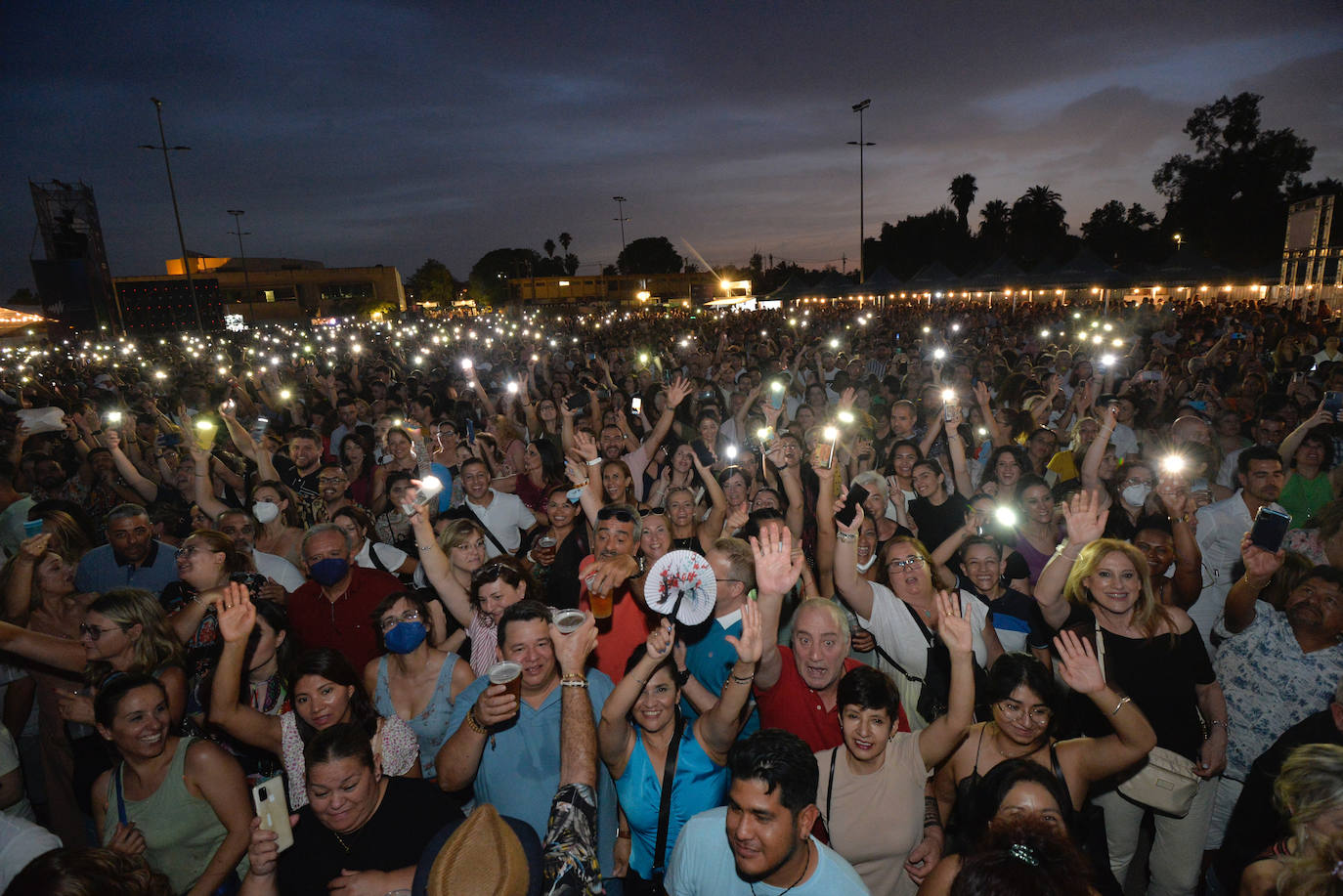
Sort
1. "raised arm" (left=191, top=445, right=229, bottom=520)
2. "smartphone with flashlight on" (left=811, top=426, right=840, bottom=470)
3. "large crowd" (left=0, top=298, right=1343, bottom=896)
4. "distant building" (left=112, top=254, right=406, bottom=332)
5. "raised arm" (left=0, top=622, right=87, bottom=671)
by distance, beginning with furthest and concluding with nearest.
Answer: "distant building" (left=112, top=254, right=406, bottom=332) → "raised arm" (left=191, top=445, right=229, bottom=520) → "smartphone with flashlight on" (left=811, top=426, right=840, bottom=470) → "raised arm" (left=0, top=622, right=87, bottom=671) → "large crowd" (left=0, top=298, right=1343, bottom=896)

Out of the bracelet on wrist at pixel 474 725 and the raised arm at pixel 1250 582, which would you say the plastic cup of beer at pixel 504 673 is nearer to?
the bracelet on wrist at pixel 474 725

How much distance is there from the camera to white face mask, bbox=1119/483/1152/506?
16.7ft

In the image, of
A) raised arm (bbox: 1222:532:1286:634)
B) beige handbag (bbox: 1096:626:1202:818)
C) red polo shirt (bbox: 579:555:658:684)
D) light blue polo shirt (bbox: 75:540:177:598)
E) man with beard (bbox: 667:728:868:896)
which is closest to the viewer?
man with beard (bbox: 667:728:868:896)

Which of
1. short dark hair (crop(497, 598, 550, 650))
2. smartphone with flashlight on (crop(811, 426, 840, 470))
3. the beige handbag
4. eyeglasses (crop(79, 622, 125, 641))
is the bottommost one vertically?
the beige handbag

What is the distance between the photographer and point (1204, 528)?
4562 millimetres

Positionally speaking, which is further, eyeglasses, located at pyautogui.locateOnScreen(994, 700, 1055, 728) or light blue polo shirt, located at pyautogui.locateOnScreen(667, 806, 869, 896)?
eyeglasses, located at pyautogui.locateOnScreen(994, 700, 1055, 728)

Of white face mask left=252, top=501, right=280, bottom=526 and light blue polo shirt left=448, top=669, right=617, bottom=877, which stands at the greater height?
white face mask left=252, top=501, right=280, bottom=526

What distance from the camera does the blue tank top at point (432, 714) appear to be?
3297 millimetres

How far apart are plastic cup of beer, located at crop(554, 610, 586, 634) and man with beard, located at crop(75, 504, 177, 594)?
12.2 ft

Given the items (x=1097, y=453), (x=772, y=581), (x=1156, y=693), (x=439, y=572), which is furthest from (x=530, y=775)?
(x=1097, y=453)

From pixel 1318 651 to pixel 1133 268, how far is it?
30358 millimetres

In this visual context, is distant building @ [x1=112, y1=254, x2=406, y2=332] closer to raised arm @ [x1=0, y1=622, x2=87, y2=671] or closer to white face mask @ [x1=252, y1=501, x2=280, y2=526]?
white face mask @ [x1=252, y1=501, x2=280, y2=526]

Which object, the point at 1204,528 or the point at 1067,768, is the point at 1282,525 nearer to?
the point at 1204,528

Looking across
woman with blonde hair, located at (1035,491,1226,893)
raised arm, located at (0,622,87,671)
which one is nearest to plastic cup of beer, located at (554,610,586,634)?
woman with blonde hair, located at (1035,491,1226,893)
